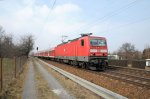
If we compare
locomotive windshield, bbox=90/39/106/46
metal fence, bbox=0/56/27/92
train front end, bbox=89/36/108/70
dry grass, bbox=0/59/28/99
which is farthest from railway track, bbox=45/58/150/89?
metal fence, bbox=0/56/27/92

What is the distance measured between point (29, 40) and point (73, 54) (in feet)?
294

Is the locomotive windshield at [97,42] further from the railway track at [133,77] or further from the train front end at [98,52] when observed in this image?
the railway track at [133,77]

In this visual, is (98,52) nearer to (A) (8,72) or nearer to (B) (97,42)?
(B) (97,42)

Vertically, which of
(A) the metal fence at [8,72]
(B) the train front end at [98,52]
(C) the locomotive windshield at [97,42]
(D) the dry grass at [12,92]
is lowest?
(D) the dry grass at [12,92]

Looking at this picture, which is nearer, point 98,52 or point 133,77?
point 133,77

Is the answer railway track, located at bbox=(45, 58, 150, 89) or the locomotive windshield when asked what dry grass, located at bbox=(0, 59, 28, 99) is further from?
the locomotive windshield

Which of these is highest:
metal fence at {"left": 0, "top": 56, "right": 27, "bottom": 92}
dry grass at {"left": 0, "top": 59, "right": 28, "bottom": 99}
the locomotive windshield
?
the locomotive windshield

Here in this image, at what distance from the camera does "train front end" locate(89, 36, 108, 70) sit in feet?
83.2

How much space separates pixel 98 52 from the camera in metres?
25.9

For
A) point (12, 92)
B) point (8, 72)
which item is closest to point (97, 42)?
point (8, 72)

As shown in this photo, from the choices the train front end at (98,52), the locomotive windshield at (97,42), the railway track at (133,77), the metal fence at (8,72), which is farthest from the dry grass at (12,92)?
the locomotive windshield at (97,42)

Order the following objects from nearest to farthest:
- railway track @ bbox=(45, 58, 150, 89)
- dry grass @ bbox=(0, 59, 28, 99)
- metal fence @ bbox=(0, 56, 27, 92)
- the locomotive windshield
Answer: dry grass @ bbox=(0, 59, 28, 99) → metal fence @ bbox=(0, 56, 27, 92) → railway track @ bbox=(45, 58, 150, 89) → the locomotive windshield

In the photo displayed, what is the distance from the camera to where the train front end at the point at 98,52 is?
25358mm

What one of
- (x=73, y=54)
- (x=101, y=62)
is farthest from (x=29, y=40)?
(x=101, y=62)
